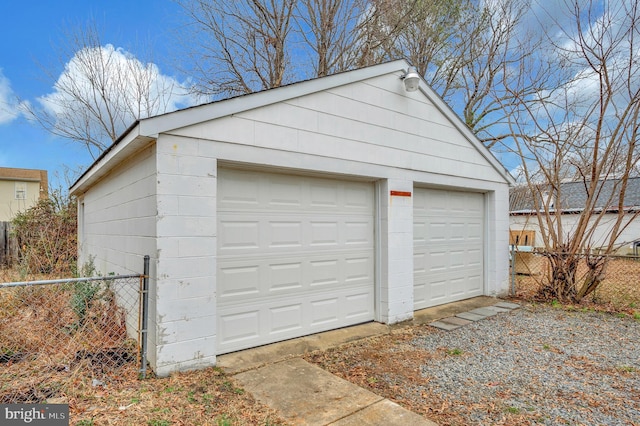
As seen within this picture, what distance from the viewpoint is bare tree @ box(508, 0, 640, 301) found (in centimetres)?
621

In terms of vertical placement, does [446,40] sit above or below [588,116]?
above

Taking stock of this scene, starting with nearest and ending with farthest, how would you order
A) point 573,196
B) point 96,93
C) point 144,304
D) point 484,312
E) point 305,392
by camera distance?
point 305,392 → point 144,304 → point 484,312 → point 96,93 → point 573,196

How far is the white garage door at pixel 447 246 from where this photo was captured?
19.8 feet

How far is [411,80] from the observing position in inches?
211

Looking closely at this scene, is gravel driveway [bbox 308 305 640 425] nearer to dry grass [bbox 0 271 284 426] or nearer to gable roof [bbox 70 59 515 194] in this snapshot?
dry grass [bbox 0 271 284 426]

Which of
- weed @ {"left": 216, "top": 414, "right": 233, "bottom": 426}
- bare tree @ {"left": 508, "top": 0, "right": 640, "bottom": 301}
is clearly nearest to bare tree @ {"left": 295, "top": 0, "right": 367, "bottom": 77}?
bare tree @ {"left": 508, "top": 0, "right": 640, "bottom": 301}

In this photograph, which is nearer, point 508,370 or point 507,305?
point 508,370

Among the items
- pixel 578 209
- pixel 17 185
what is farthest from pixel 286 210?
pixel 17 185

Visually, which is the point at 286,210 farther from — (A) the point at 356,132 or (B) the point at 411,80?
(B) the point at 411,80

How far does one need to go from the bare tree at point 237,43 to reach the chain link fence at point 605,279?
910cm

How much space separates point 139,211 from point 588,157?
929 cm

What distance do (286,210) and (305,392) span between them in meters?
2.11

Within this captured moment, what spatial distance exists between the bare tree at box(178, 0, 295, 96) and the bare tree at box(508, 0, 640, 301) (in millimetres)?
7527

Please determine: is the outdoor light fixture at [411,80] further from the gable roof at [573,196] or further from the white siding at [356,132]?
the gable roof at [573,196]
